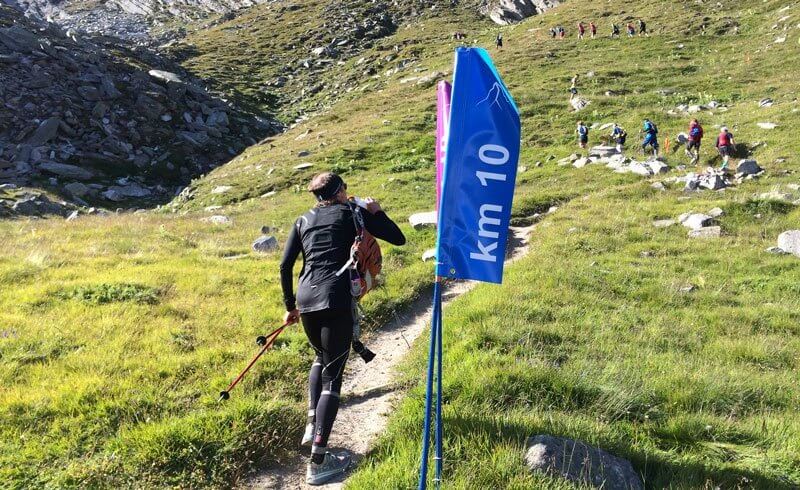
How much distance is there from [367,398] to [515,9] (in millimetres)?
89569

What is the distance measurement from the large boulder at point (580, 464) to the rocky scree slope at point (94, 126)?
26.6 m

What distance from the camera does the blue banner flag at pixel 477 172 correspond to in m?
3.69

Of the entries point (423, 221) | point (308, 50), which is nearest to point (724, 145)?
point (423, 221)

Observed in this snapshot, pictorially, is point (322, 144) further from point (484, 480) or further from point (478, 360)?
point (484, 480)

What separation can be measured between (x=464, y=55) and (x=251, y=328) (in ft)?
18.4

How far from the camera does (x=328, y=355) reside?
471 cm

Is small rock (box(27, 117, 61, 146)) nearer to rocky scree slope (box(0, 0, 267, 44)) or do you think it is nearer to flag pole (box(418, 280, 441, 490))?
flag pole (box(418, 280, 441, 490))

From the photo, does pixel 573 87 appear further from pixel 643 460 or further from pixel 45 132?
pixel 45 132

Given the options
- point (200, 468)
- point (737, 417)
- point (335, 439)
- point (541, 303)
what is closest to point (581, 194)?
point (541, 303)

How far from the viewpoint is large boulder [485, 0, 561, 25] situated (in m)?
80.2

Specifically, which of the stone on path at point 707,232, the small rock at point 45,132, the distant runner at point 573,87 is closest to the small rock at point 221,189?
the small rock at point 45,132

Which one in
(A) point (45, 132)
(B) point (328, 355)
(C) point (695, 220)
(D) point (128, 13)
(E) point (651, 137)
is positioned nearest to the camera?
(B) point (328, 355)

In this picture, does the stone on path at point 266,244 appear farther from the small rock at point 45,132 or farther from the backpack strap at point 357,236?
the small rock at point 45,132

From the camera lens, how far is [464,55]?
3736 millimetres
